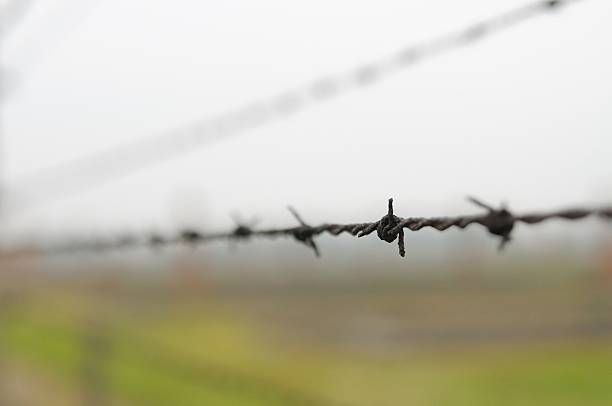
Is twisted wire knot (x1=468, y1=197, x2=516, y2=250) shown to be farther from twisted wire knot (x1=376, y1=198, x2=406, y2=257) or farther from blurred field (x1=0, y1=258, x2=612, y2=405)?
blurred field (x1=0, y1=258, x2=612, y2=405)

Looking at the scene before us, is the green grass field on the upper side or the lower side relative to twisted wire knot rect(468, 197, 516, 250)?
upper

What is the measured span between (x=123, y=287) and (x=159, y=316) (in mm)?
17946

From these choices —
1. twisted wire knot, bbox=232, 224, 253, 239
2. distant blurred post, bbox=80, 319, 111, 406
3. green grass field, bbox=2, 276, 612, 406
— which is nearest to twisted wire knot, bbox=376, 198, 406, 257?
twisted wire knot, bbox=232, 224, 253, 239

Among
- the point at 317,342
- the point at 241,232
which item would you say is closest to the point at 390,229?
the point at 241,232

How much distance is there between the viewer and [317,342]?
96.0ft

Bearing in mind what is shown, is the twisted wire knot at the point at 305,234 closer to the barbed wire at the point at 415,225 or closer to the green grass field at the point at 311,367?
the barbed wire at the point at 415,225

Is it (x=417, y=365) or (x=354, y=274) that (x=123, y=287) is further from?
(x=417, y=365)

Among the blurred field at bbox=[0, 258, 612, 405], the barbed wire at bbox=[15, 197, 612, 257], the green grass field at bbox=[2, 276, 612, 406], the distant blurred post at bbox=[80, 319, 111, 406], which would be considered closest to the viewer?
the barbed wire at bbox=[15, 197, 612, 257]

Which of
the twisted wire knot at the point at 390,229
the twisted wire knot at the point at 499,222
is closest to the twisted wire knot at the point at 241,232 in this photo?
the twisted wire knot at the point at 390,229

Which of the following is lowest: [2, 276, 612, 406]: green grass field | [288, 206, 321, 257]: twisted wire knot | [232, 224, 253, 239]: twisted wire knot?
[288, 206, 321, 257]: twisted wire knot

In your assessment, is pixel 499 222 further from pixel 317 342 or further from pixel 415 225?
pixel 317 342

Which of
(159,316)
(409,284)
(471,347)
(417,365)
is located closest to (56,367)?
(417,365)

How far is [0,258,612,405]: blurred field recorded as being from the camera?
45.0ft

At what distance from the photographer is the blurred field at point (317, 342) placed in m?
13.7
